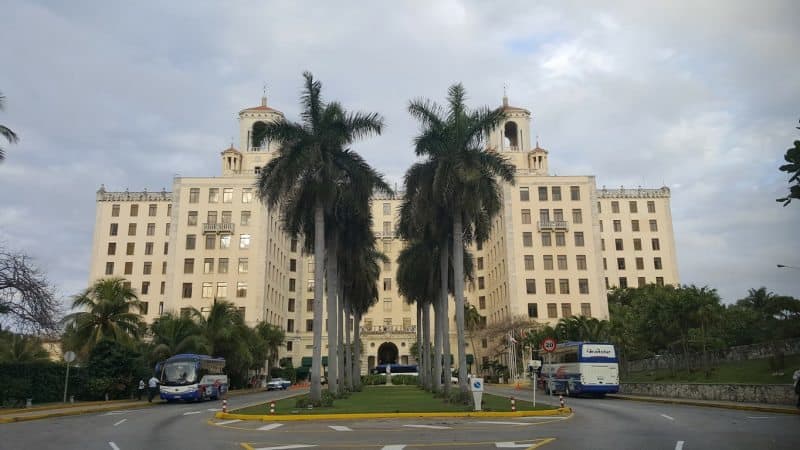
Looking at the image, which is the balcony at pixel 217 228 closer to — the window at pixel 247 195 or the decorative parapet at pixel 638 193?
the window at pixel 247 195

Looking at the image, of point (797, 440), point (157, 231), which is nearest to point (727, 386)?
point (797, 440)

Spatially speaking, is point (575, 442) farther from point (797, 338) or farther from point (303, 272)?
point (303, 272)

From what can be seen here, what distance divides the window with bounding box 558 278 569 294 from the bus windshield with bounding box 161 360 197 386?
57.3 meters

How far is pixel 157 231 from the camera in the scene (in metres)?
99.6

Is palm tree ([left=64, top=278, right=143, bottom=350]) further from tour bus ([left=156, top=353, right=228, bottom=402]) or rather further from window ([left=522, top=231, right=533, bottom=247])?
window ([left=522, top=231, right=533, bottom=247])

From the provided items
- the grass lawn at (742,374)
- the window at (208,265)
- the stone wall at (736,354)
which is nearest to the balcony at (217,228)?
the window at (208,265)

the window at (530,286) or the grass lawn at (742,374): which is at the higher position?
the window at (530,286)

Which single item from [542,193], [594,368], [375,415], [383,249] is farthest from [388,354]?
[375,415]

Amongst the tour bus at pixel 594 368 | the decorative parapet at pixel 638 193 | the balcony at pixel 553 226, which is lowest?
the tour bus at pixel 594 368

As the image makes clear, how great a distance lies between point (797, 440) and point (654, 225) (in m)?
95.1

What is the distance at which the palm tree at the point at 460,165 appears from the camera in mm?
29297

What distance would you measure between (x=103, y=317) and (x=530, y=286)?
2163 inches

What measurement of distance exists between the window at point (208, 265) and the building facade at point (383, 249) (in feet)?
0.46

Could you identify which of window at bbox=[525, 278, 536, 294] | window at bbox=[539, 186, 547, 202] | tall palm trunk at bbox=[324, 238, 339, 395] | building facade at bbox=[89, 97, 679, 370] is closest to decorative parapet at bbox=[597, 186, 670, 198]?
building facade at bbox=[89, 97, 679, 370]
